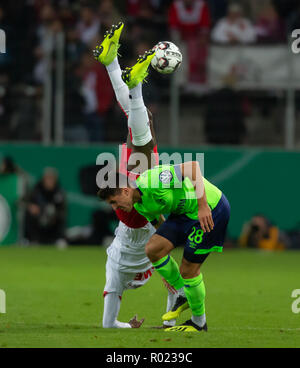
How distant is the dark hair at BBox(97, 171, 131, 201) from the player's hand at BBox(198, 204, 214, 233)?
0.69 meters

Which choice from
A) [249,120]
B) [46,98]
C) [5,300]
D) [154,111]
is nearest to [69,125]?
[46,98]

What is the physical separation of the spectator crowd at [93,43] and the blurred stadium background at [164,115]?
1.0 inches

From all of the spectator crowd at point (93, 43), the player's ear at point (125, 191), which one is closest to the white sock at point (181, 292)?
the player's ear at point (125, 191)

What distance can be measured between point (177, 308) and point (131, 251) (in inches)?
30.6

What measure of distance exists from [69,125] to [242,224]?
13.5ft

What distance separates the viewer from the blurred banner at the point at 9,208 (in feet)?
58.8

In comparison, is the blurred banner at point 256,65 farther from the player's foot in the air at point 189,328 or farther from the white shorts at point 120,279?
the player's foot in the air at point 189,328

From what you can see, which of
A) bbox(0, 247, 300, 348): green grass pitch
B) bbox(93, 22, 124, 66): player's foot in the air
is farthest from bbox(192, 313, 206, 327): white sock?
bbox(93, 22, 124, 66): player's foot in the air

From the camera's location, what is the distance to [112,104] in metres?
17.8

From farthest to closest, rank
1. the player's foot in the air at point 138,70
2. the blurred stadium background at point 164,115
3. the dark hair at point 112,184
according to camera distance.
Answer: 1. the blurred stadium background at point 164,115
2. the player's foot in the air at point 138,70
3. the dark hair at point 112,184

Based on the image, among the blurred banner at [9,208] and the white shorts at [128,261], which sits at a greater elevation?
the white shorts at [128,261]

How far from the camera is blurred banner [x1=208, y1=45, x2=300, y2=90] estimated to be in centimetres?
1753

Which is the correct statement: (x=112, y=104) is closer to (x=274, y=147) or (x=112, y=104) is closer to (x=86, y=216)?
(x=86, y=216)

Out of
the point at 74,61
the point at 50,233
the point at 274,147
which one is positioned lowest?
the point at 50,233
